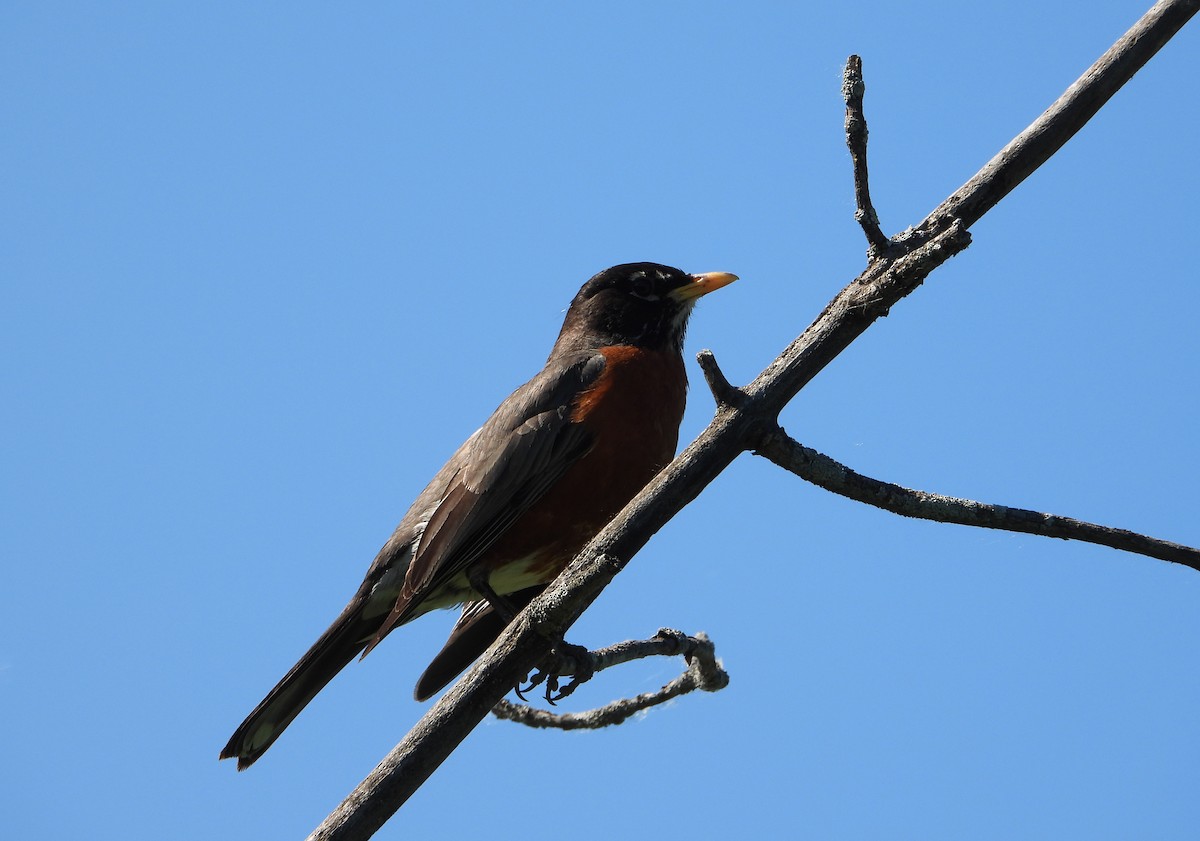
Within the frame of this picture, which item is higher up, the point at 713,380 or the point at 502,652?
the point at 713,380

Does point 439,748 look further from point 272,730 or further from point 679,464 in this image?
point 272,730

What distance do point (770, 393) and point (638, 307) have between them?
297cm

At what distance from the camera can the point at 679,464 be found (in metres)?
2.70

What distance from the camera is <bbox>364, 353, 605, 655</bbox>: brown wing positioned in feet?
14.5

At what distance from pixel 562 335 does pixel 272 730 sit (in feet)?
8.33

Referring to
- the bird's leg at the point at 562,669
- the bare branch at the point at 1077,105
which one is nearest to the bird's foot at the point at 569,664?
the bird's leg at the point at 562,669

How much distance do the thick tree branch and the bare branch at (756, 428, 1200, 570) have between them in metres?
0.11

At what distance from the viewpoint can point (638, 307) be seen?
222 inches

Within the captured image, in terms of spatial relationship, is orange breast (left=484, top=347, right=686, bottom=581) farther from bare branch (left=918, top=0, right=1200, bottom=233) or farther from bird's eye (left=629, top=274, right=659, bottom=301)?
bare branch (left=918, top=0, right=1200, bottom=233)

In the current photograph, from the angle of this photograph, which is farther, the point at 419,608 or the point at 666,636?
the point at 419,608

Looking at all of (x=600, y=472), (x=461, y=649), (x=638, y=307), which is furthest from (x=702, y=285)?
(x=461, y=649)

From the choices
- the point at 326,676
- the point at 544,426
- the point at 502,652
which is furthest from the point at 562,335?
the point at 502,652

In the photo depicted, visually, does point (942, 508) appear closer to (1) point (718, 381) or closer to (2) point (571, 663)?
(1) point (718, 381)

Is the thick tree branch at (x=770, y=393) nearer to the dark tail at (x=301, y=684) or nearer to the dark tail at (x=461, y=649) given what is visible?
the dark tail at (x=301, y=684)
